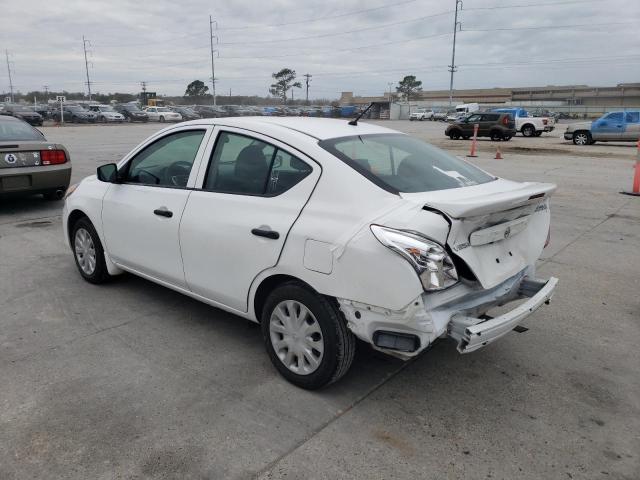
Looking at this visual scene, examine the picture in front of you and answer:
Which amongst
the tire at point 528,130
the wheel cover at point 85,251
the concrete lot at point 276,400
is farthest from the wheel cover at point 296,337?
the tire at point 528,130

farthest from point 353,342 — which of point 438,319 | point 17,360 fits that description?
point 17,360

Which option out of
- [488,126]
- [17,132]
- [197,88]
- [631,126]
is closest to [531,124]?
[488,126]

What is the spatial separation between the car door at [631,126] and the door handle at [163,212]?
2571cm

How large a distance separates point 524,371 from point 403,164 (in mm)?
1619

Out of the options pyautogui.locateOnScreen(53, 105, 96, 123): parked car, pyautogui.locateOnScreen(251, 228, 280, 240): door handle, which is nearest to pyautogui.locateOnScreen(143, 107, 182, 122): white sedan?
pyautogui.locateOnScreen(53, 105, 96, 123): parked car

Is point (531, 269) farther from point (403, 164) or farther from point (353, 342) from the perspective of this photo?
point (353, 342)

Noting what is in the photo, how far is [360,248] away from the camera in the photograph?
2822mm

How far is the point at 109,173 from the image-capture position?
4629mm

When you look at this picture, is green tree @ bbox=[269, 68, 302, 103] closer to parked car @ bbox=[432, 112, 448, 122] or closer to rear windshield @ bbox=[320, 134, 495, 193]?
parked car @ bbox=[432, 112, 448, 122]

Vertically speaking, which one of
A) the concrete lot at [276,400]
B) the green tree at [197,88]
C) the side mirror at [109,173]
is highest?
the green tree at [197,88]

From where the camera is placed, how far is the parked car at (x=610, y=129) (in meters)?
24.4

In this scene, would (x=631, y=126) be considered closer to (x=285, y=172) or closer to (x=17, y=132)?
(x=17, y=132)

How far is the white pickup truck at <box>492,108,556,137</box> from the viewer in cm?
3259

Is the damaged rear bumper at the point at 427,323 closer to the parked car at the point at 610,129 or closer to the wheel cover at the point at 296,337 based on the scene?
the wheel cover at the point at 296,337
